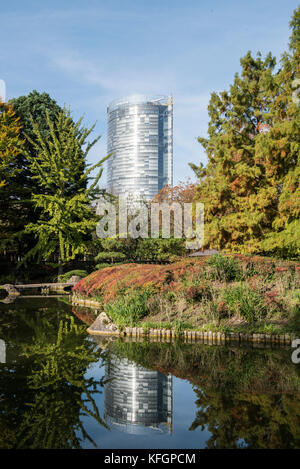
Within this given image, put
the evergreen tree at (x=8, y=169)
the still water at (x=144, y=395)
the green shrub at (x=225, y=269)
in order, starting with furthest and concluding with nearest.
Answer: the evergreen tree at (x=8, y=169) < the green shrub at (x=225, y=269) < the still water at (x=144, y=395)

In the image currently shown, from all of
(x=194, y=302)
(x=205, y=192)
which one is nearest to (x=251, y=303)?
(x=194, y=302)

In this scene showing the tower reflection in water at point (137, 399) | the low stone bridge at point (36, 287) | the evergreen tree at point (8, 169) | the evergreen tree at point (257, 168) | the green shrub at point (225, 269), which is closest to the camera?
the tower reflection in water at point (137, 399)

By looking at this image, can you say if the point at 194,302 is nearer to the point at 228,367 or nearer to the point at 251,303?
the point at 251,303

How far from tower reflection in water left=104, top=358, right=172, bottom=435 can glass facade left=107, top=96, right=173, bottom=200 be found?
486ft

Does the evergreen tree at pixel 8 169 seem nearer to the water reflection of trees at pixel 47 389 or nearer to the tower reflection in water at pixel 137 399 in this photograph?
the water reflection of trees at pixel 47 389

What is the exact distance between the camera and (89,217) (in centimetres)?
2508

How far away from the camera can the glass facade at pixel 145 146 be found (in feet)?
507

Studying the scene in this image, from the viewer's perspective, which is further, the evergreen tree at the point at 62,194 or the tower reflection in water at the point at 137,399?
the evergreen tree at the point at 62,194

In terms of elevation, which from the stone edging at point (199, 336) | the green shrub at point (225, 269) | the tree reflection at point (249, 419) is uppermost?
the green shrub at point (225, 269)

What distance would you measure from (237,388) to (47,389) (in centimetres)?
244

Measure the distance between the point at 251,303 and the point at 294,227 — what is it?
4.80 metres

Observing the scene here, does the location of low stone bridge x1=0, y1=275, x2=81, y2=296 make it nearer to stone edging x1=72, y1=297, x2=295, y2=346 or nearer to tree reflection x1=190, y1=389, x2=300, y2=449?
stone edging x1=72, y1=297, x2=295, y2=346

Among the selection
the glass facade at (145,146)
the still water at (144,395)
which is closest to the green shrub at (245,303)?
the still water at (144,395)
